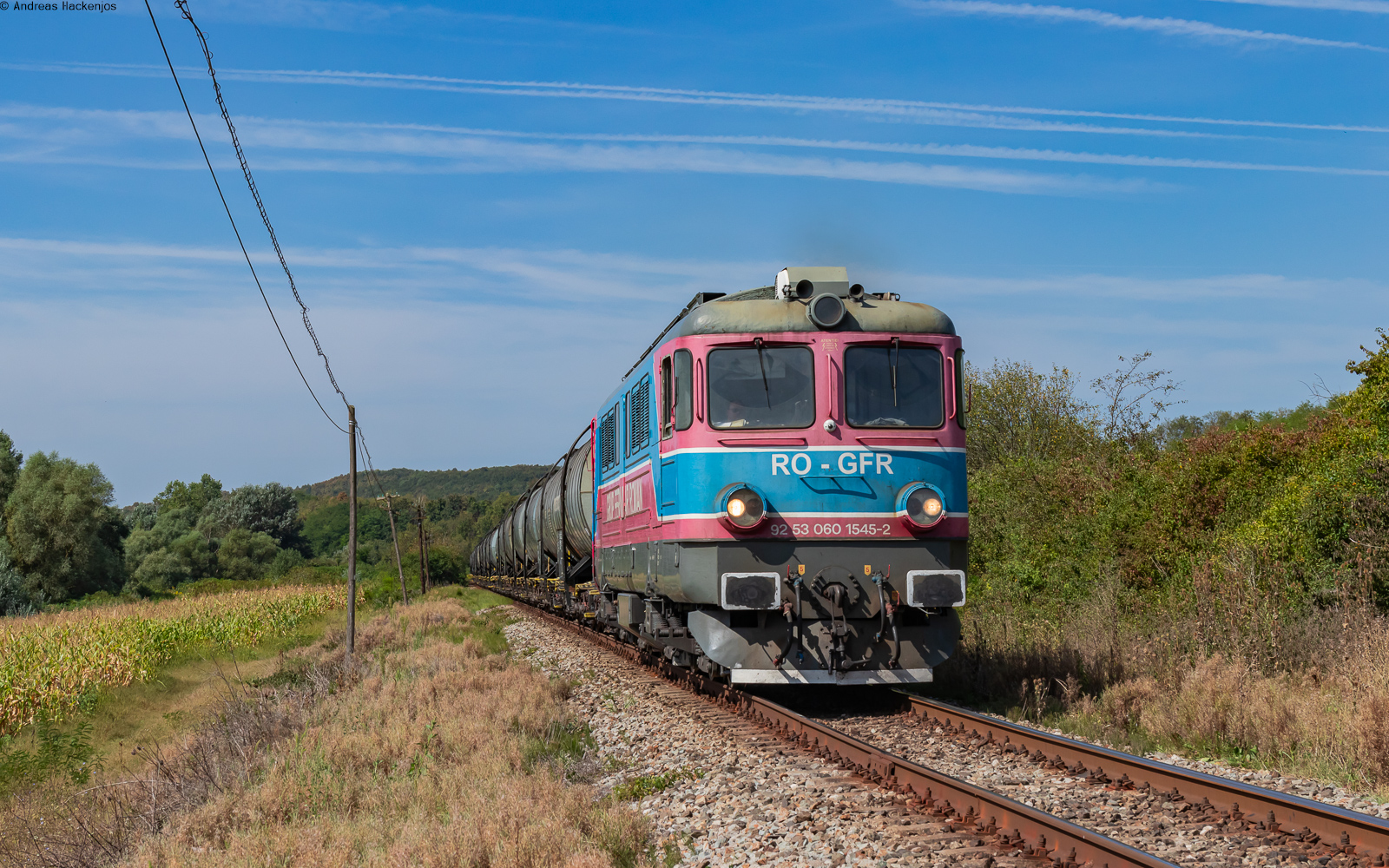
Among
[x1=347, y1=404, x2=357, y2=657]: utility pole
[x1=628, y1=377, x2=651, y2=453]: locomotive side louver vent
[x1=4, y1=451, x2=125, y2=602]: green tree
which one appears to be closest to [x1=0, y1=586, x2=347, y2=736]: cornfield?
[x1=347, y1=404, x2=357, y2=657]: utility pole

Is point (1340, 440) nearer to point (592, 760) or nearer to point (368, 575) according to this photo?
point (592, 760)

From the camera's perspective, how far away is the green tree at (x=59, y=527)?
184 ft

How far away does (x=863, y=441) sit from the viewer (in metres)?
9.81

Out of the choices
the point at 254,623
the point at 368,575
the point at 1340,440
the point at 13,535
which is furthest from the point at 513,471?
the point at 1340,440

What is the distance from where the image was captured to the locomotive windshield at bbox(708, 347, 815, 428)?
32.2ft

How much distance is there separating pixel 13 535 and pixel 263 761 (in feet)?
187

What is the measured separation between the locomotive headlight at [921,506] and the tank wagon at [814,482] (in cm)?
2

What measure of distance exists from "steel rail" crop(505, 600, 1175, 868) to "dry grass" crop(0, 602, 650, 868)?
1.83 m

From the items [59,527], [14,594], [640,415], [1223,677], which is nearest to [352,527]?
[640,415]

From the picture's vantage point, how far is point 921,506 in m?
9.66

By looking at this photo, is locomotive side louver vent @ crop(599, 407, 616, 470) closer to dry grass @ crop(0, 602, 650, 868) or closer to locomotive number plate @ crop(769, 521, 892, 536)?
dry grass @ crop(0, 602, 650, 868)

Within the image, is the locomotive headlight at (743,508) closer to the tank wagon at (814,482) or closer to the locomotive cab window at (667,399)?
the tank wagon at (814,482)

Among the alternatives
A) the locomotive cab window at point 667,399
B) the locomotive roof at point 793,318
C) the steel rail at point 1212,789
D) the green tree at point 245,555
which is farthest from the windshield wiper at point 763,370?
the green tree at point 245,555

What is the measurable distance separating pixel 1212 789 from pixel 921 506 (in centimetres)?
394
